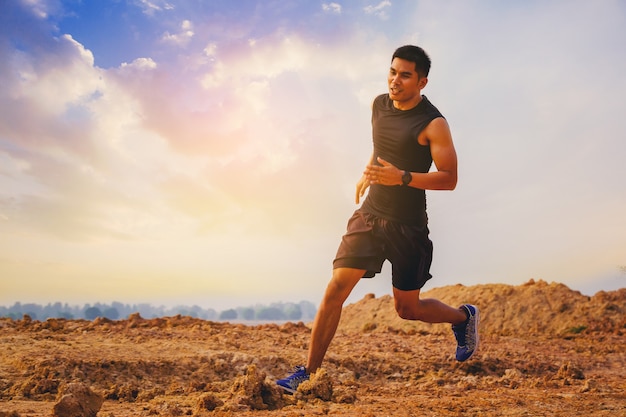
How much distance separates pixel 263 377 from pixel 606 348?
8.28 metres

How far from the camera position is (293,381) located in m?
4.52

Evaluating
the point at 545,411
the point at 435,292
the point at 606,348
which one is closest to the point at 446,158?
the point at 545,411

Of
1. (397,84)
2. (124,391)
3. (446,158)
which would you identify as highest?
(397,84)

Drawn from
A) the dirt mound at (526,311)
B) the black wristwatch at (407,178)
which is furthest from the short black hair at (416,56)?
the dirt mound at (526,311)

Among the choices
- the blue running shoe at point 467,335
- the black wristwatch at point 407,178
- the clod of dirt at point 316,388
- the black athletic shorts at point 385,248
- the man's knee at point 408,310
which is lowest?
the clod of dirt at point 316,388

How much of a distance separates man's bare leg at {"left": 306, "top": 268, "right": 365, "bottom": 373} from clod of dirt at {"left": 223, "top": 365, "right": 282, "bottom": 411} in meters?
0.46

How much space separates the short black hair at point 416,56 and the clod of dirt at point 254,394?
8.63ft

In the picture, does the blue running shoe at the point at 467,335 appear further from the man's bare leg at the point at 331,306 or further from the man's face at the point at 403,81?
the man's face at the point at 403,81

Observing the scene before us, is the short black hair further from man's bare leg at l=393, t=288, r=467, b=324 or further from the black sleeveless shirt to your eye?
man's bare leg at l=393, t=288, r=467, b=324

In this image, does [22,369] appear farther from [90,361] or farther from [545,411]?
[545,411]

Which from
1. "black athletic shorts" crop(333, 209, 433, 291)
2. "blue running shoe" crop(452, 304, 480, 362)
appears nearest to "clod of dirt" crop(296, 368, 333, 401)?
"black athletic shorts" crop(333, 209, 433, 291)

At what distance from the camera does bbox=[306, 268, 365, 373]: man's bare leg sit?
14.9 feet

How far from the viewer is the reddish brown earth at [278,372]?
4.21 meters

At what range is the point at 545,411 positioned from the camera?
4.20 m
